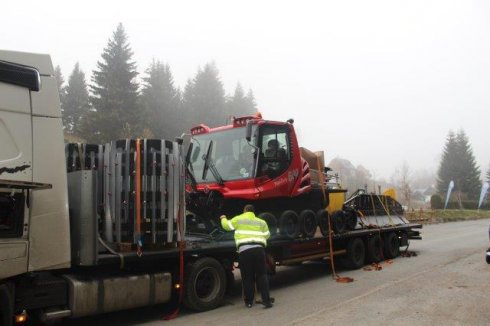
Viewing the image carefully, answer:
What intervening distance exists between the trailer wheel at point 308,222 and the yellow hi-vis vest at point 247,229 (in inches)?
73.9

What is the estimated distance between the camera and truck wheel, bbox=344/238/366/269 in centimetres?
1141

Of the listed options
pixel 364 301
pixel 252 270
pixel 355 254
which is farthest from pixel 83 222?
pixel 355 254

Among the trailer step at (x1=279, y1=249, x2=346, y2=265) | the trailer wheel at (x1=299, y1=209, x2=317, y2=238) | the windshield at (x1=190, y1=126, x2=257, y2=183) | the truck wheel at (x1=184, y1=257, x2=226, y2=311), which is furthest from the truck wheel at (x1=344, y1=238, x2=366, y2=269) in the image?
the truck wheel at (x1=184, y1=257, x2=226, y2=311)

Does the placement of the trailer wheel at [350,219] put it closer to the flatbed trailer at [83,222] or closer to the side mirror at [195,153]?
the side mirror at [195,153]

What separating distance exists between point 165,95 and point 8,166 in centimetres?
5653

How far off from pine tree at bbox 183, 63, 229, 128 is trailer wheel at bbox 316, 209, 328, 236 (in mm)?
50879

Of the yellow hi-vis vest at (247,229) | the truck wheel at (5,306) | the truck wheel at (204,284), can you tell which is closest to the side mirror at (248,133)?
the yellow hi-vis vest at (247,229)

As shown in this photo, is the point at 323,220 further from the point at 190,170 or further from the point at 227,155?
the point at 190,170

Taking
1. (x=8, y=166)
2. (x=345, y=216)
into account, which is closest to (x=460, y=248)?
(x=345, y=216)

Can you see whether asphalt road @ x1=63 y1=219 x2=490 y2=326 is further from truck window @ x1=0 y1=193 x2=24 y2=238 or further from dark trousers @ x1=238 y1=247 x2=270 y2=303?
truck window @ x1=0 y1=193 x2=24 y2=238

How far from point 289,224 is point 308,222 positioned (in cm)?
61

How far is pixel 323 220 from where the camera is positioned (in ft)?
33.6

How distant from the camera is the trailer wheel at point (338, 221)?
35.1ft

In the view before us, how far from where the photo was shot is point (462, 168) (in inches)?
2761
